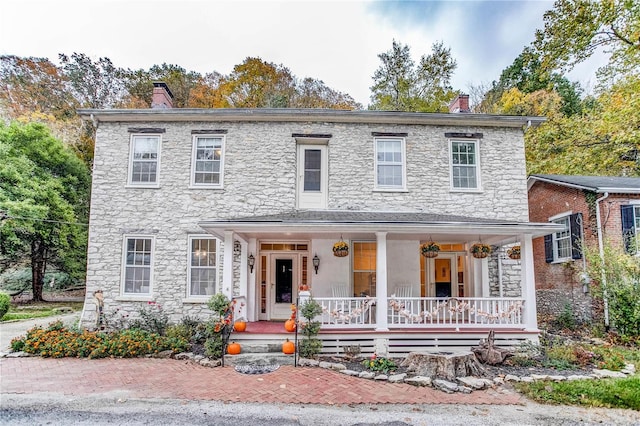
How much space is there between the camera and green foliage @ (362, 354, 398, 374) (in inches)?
279

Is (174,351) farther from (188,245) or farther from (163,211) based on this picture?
(163,211)

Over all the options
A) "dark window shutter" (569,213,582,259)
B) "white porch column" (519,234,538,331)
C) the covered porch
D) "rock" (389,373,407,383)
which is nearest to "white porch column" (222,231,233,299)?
the covered porch

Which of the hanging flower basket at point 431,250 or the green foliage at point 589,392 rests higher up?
the hanging flower basket at point 431,250

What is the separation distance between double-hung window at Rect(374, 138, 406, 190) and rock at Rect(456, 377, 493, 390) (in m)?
5.76

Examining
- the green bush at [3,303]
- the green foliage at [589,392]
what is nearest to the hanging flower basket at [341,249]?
the green foliage at [589,392]

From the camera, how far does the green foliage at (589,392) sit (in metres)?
5.57

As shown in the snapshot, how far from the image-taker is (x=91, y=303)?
405 inches

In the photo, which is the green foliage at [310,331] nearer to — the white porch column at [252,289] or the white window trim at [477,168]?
the white porch column at [252,289]

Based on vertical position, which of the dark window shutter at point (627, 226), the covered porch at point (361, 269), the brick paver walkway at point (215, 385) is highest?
the dark window shutter at point (627, 226)


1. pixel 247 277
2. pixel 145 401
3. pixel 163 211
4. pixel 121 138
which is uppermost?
pixel 121 138

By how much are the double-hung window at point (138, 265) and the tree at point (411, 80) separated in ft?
55.8

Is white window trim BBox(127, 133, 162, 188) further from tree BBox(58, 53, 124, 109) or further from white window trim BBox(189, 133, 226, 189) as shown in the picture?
tree BBox(58, 53, 124, 109)

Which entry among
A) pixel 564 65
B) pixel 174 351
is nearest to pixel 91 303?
pixel 174 351

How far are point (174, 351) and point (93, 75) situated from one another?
892 inches
